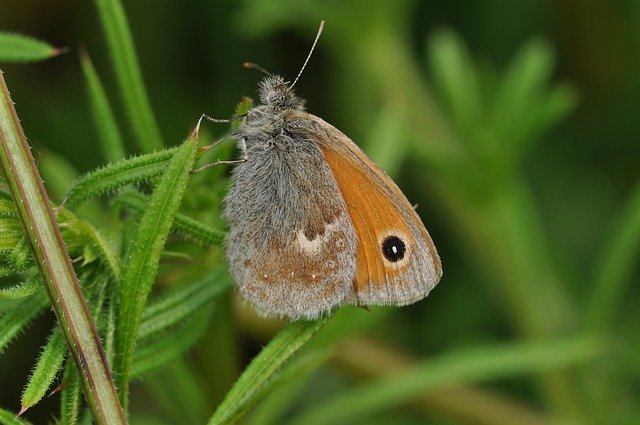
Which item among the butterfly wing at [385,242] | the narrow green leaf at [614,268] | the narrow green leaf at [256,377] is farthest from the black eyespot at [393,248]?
the narrow green leaf at [614,268]

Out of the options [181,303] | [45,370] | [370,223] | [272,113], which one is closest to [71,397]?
[45,370]

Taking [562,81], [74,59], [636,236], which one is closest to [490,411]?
[636,236]

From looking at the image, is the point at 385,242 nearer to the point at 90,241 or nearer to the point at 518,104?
the point at 90,241

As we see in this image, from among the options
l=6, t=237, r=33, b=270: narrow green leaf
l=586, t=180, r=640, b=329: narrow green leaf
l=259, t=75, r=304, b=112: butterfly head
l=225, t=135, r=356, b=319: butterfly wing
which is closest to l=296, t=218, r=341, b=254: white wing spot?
l=225, t=135, r=356, b=319: butterfly wing

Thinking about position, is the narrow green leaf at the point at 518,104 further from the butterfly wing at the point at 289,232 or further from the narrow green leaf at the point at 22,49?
the narrow green leaf at the point at 22,49

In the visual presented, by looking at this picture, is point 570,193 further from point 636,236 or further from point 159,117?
point 159,117

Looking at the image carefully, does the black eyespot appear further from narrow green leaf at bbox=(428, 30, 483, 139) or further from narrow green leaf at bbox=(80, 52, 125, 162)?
narrow green leaf at bbox=(428, 30, 483, 139)
